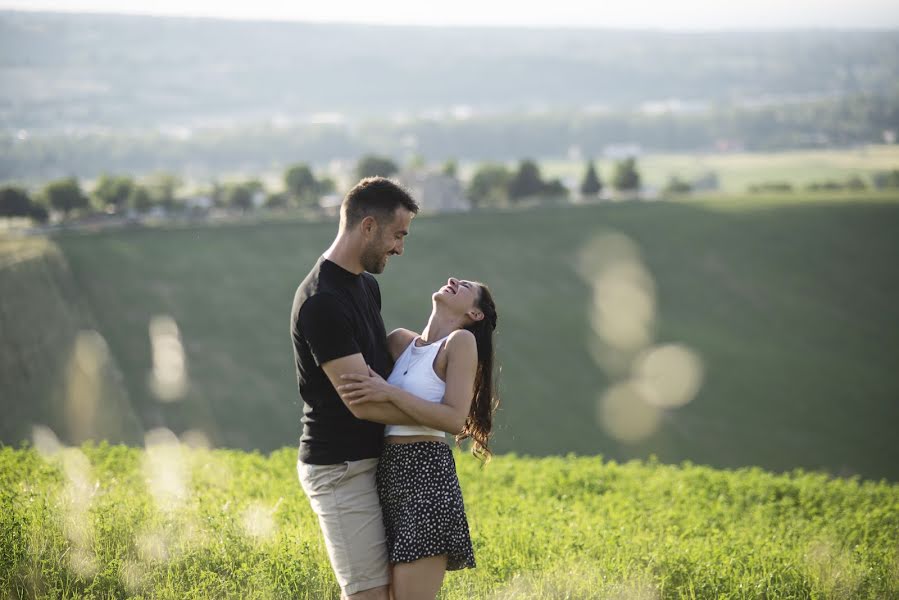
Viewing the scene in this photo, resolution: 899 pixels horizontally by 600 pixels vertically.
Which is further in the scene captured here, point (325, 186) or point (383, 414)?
point (325, 186)

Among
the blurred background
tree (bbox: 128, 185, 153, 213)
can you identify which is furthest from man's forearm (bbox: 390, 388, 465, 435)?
tree (bbox: 128, 185, 153, 213)

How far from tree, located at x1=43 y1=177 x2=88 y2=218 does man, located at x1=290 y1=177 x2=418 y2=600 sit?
5722 cm

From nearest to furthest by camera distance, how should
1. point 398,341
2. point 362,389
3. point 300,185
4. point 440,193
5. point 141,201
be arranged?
point 362,389, point 398,341, point 141,201, point 440,193, point 300,185

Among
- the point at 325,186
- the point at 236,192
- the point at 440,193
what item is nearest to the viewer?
the point at 236,192

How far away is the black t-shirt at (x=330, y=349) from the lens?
201 inches

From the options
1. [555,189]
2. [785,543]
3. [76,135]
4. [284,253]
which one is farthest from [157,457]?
[76,135]

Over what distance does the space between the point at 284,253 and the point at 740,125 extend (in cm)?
13582

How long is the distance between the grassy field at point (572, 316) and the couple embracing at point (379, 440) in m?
25.9

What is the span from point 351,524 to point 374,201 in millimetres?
1794

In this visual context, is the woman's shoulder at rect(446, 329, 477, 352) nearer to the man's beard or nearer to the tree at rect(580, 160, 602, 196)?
the man's beard

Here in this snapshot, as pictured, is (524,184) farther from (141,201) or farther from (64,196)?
(64,196)

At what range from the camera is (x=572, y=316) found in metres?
46.8

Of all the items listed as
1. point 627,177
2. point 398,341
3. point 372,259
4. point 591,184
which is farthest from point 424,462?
point 627,177

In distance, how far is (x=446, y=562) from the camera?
543 centimetres
